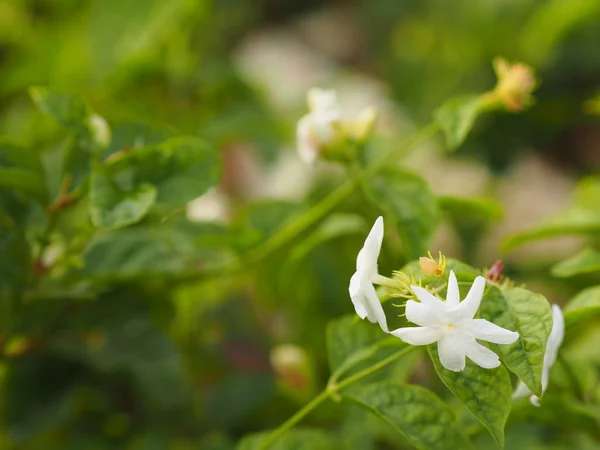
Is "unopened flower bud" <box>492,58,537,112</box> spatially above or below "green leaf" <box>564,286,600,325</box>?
above

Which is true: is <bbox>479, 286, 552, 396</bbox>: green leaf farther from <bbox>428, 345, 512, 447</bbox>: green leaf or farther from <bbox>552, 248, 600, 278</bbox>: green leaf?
<bbox>552, 248, 600, 278</bbox>: green leaf

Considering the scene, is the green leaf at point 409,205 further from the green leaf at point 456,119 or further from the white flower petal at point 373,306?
the white flower petal at point 373,306

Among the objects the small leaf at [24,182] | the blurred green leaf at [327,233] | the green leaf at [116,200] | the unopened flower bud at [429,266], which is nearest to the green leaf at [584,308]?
the unopened flower bud at [429,266]

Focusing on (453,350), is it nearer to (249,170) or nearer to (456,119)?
(456,119)

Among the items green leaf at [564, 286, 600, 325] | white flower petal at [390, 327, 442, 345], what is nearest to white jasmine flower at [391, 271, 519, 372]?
white flower petal at [390, 327, 442, 345]

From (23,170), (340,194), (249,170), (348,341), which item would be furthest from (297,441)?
(249,170)

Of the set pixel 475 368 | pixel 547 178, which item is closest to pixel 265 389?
pixel 475 368


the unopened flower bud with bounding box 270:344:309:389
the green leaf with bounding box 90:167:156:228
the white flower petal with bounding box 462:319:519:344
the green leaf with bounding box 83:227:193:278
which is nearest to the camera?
the white flower petal with bounding box 462:319:519:344

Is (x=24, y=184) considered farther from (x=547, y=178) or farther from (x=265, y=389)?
(x=547, y=178)
